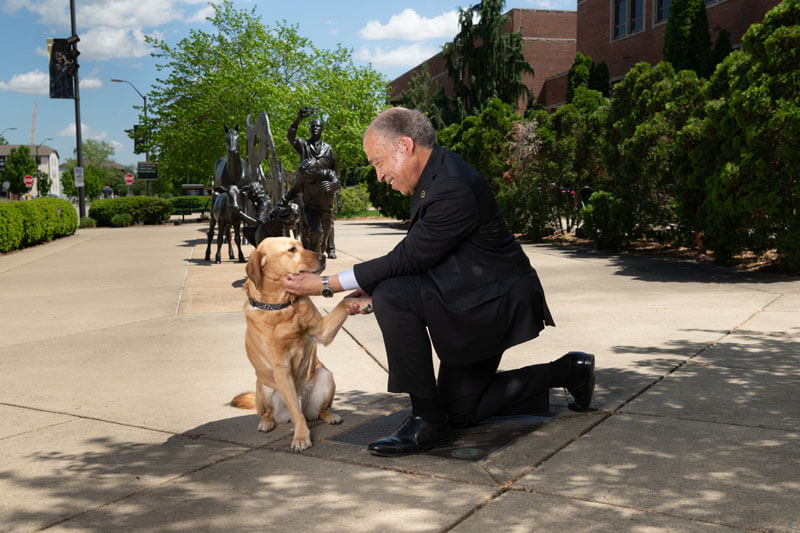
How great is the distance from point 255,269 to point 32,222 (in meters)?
19.7

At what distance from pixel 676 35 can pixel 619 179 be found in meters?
13.9

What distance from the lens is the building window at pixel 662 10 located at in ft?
98.9

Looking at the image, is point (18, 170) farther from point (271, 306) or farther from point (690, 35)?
point (271, 306)

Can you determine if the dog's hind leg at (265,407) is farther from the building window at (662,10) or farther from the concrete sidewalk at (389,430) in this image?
the building window at (662,10)

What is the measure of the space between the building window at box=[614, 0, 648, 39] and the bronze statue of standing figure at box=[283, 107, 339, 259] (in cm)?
2516

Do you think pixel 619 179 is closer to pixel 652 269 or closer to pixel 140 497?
pixel 652 269

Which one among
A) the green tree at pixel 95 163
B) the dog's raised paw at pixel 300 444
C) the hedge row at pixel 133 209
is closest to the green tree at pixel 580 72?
the hedge row at pixel 133 209

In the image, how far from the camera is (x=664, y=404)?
440cm

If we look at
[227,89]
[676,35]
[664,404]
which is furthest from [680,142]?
[227,89]

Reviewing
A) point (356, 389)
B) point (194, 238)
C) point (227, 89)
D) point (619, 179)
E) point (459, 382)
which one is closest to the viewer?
point (459, 382)

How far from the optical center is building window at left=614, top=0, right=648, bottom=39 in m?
32.2

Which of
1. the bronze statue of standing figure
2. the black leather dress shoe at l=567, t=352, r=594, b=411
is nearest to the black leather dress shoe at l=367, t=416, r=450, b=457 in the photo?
the black leather dress shoe at l=567, t=352, r=594, b=411

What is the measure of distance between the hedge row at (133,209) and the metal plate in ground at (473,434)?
33.1 metres

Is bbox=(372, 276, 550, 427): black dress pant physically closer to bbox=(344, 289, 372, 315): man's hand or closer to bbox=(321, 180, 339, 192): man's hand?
bbox=(344, 289, 372, 315): man's hand
